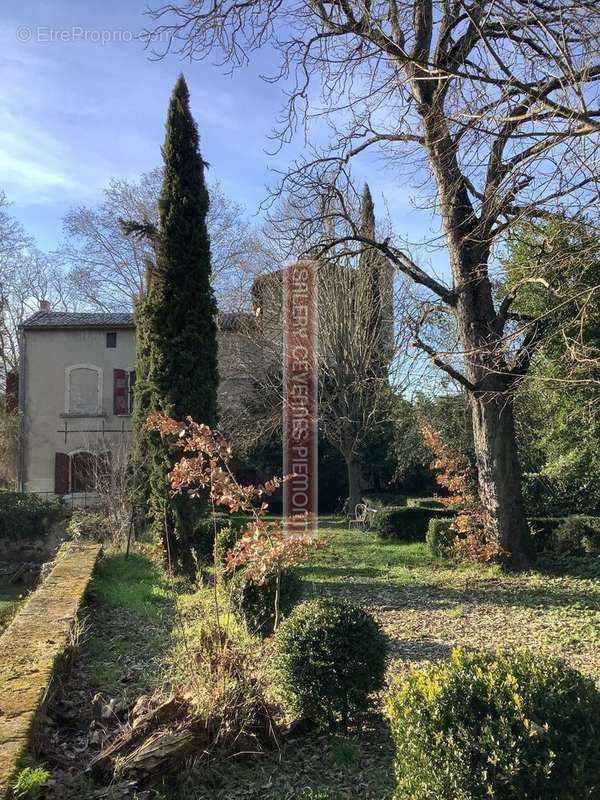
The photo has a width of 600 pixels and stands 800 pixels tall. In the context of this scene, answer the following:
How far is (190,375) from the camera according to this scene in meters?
10.2

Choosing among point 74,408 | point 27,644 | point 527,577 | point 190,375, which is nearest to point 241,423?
point 74,408

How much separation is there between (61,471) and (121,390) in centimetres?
376

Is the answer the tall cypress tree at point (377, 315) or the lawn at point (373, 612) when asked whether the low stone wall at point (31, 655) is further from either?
the tall cypress tree at point (377, 315)

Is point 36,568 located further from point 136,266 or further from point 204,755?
point 136,266

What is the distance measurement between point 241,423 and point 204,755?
1745cm

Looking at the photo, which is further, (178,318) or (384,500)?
(384,500)

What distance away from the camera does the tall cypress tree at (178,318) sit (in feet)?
33.0

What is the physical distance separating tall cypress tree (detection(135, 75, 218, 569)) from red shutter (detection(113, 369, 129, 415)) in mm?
14318

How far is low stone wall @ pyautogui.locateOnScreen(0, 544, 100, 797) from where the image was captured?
2973 mm

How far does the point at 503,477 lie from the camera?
915 centimetres

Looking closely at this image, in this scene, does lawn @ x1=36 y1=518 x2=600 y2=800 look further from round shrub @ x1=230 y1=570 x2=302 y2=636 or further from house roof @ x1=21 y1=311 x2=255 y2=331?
house roof @ x1=21 y1=311 x2=255 y2=331

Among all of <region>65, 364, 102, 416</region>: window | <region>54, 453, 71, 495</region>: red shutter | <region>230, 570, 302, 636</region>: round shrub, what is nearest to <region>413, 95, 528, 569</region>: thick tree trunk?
<region>230, 570, 302, 636</region>: round shrub

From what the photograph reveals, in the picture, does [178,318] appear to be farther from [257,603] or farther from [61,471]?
[61,471]

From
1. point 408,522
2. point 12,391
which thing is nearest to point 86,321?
point 12,391
